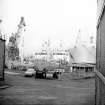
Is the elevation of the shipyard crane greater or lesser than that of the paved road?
greater

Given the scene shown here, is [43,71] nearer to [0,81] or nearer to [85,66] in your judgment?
A: [0,81]

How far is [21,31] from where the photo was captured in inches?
3935

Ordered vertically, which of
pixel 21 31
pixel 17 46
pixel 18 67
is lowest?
pixel 18 67

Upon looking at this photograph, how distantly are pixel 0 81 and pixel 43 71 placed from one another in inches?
595

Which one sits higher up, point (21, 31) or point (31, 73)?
point (21, 31)

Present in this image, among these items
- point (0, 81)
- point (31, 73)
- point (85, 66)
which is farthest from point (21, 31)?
point (0, 81)

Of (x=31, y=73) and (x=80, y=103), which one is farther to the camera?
(x=31, y=73)

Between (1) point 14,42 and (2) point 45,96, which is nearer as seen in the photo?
(2) point 45,96

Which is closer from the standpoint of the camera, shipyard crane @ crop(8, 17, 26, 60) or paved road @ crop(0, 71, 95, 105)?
paved road @ crop(0, 71, 95, 105)

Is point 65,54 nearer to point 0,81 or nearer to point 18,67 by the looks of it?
point 18,67

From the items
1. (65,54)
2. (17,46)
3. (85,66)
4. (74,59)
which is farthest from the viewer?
(65,54)

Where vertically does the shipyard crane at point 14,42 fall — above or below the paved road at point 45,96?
above

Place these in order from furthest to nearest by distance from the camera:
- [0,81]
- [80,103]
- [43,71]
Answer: [43,71]
[0,81]
[80,103]

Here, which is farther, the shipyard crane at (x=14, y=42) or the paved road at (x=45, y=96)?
the shipyard crane at (x=14, y=42)
